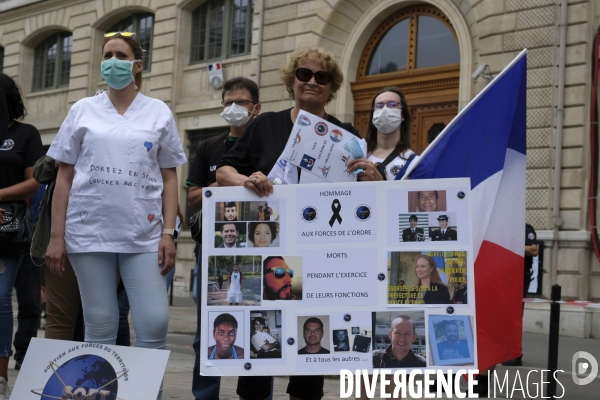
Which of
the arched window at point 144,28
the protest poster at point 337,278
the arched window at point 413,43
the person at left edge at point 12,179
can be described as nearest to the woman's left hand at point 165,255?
the protest poster at point 337,278

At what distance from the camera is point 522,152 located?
4.56 meters

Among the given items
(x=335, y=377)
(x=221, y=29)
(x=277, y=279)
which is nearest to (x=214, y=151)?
(x=277, y=279)

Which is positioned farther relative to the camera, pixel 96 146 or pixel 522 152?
pixel 522 152

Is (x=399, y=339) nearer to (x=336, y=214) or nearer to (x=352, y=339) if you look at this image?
(x=352, y=339)

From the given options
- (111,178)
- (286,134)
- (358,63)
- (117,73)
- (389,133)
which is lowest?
(111,178)

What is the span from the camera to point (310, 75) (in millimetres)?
4289

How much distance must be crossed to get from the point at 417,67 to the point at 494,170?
44.6 feet

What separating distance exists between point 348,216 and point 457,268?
513mm

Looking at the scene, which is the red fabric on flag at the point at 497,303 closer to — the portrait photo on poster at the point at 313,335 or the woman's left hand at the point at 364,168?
the woman's left hand at the point at 364,168

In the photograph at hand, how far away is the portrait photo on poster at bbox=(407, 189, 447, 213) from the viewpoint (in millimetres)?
3697

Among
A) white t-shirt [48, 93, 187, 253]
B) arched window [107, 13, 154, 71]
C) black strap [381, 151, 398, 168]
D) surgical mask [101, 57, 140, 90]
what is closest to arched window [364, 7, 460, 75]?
arched window [107, 13, 154, 71]

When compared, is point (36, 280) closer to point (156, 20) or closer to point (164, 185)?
point (164, 185)

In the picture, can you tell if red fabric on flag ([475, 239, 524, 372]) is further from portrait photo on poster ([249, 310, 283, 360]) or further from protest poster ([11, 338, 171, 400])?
protest poster ([11, 338, 171, 400])

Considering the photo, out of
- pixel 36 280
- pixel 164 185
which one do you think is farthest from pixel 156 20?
pixel 164 185
